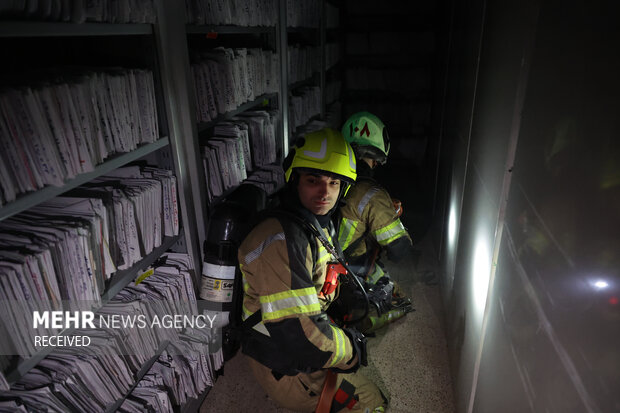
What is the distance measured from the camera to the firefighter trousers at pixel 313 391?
2.04m

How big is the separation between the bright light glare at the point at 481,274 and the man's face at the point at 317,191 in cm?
78

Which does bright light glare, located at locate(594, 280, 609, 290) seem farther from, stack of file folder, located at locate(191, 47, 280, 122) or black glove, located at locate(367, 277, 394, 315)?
stack of file folder, located at locate(191, 47, 280, 122)

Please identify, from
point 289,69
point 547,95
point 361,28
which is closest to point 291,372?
point 547,95

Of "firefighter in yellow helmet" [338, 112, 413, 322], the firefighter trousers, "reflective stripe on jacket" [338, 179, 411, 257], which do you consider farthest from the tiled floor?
"reflective stripe on jacket" [338, 179, 411, 257]

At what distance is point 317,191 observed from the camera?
1.90m

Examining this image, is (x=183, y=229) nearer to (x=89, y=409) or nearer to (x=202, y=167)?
(x=202, y=167)

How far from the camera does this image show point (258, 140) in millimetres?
2826

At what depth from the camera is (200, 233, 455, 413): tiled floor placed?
236 centimetres

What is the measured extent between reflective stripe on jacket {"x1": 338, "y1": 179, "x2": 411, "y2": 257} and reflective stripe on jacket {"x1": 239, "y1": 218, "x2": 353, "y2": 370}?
2.65ft

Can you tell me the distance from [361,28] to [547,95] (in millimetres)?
5393

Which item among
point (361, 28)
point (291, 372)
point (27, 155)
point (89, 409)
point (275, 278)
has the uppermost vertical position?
point (361, 28)

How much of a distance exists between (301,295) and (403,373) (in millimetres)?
1362

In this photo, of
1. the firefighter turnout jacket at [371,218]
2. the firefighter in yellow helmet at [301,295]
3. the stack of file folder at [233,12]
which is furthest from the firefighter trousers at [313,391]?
the stack of file folder at [233,12]

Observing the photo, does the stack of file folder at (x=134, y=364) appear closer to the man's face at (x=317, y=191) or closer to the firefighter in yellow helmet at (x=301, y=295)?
the firefighter in yellow helmet at (x=301, y=295)
